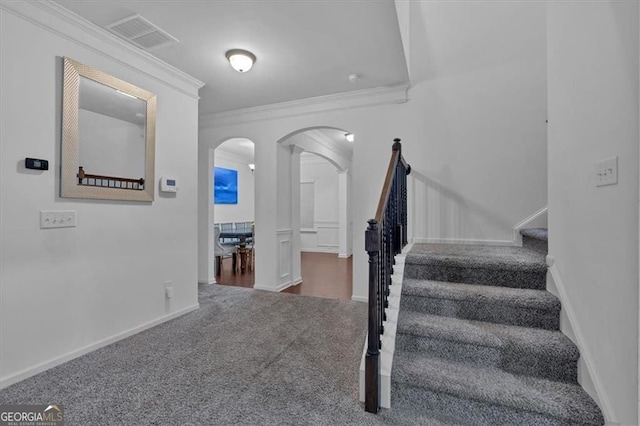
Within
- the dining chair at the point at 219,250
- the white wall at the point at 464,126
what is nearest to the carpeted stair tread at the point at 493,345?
the white wall at the point at 464,126

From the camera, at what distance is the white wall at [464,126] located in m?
3.07

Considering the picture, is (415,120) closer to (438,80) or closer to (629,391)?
(438,80)

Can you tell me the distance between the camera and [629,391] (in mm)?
1177

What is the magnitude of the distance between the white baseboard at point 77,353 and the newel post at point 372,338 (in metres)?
2.11

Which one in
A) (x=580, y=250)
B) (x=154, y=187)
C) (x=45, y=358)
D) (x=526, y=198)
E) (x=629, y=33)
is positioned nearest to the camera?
(x=629, y=33)

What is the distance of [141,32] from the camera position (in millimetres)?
2350

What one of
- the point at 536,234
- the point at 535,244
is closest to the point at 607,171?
the point at 536,234

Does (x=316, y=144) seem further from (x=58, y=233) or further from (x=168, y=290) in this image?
(x=58, y=233)

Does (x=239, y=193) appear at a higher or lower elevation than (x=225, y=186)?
lower

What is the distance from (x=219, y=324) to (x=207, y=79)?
256cm

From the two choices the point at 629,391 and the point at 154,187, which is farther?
the point at 154,187

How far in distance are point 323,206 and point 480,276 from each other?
20.2 ft

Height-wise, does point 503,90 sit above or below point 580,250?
above

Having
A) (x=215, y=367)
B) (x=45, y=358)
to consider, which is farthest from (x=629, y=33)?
(x=45, y=358)
